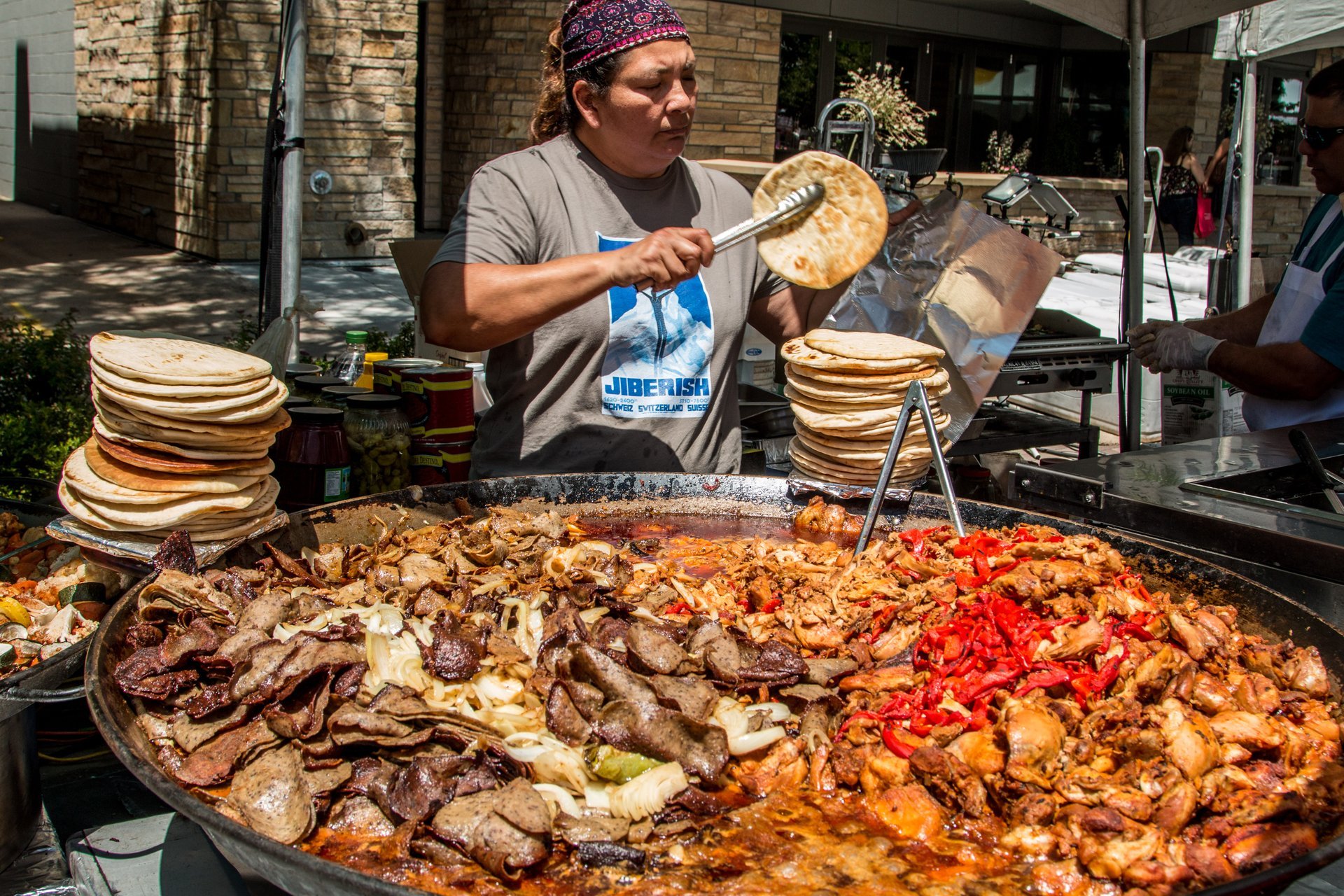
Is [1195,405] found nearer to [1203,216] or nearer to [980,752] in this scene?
[980,752]

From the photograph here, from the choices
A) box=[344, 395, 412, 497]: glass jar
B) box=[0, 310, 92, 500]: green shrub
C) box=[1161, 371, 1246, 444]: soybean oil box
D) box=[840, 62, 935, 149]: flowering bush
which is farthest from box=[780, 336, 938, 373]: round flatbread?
box=[840, 62, 935, 149]: flowering bush

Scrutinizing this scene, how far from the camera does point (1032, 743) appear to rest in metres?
1.61

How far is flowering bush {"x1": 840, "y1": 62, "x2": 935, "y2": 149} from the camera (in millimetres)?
12945

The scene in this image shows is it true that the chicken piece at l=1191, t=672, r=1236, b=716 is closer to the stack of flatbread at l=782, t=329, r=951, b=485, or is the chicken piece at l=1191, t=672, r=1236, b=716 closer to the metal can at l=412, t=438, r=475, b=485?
the stack of flatbread at l=782, t=329, r=951, b=485

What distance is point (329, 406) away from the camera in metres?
3.05

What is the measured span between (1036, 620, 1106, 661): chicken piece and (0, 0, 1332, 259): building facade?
25.5ft

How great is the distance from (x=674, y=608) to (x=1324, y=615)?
1.53m

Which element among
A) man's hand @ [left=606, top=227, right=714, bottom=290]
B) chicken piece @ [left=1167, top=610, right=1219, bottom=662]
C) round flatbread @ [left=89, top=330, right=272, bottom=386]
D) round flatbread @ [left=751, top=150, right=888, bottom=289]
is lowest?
chicken piece @ [left=1167, top=610, right=1219, bottom=662]

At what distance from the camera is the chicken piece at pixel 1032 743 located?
61.8 inches

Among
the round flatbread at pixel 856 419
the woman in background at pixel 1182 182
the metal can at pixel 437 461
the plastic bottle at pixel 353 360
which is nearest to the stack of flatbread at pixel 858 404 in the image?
the round flatbread at pixel 856 419

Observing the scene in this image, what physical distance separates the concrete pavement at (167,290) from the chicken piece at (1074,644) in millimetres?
6441

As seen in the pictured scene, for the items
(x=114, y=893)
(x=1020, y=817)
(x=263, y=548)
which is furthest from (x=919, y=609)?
(x=114, y=893)

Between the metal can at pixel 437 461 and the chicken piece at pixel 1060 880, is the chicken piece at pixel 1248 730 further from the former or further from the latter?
the metal can at pixel 437 461

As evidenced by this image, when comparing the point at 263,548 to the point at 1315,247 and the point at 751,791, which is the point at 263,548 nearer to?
the point at 751,791
